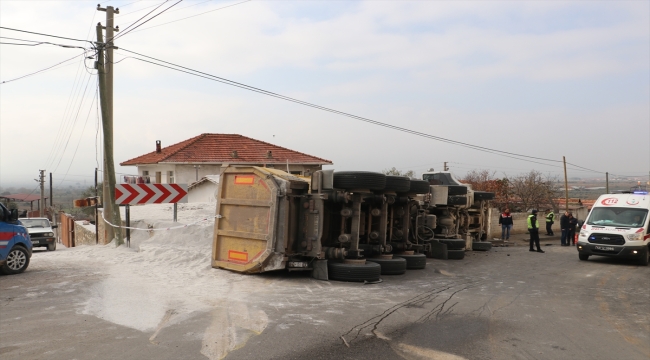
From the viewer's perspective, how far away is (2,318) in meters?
7.82

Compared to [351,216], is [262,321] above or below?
below

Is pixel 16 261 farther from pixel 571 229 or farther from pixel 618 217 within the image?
pixel 571 229

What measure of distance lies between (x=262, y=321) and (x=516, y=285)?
6.64m

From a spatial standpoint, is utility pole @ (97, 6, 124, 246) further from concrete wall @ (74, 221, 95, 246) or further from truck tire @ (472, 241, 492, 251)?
truck tire @ (472, 241, 492, 251)

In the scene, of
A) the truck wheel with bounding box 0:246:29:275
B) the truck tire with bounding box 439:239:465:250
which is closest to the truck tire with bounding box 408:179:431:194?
the truck tire with bounding box 439:239:465:250

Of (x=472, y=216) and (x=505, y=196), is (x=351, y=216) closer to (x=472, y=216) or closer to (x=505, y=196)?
(x=472, y=216)

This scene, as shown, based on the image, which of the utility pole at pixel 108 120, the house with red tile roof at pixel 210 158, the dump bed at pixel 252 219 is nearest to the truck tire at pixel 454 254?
the dump bed at pixel 252 219

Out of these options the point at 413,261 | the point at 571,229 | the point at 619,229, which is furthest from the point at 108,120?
the point at 571,229

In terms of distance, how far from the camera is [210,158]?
117ft

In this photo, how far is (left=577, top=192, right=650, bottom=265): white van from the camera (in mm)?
17297

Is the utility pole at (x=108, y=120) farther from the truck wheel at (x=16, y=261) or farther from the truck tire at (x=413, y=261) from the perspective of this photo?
the truck tire at (x=413, y=261)

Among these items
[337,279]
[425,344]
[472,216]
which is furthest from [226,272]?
[472,216]

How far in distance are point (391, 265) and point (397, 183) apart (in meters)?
1.85

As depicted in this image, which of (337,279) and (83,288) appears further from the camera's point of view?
(337,279)
